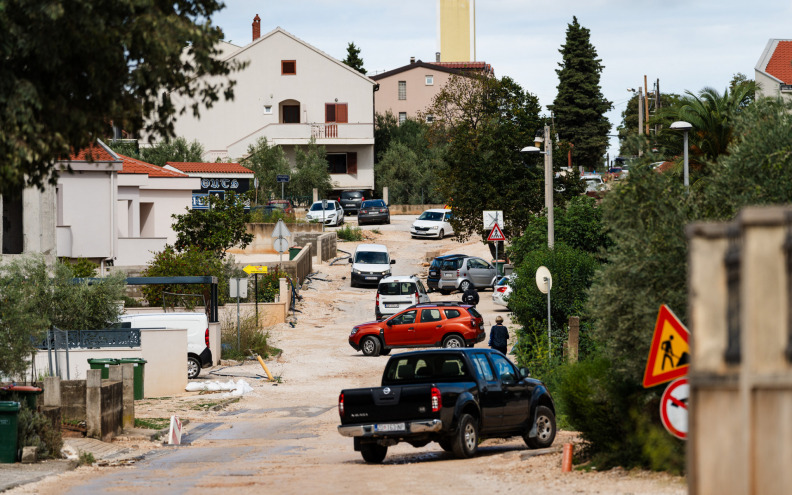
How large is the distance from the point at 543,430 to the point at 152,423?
27.4 ft

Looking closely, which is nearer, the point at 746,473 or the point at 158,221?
the point at 746,473

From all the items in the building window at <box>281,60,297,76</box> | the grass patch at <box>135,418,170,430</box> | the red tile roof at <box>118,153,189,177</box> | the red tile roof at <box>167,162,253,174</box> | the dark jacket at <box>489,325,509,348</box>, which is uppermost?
the building window at <box>281,60,297,76</box>

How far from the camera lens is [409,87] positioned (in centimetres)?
9144

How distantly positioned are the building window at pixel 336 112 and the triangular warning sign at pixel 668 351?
214ft

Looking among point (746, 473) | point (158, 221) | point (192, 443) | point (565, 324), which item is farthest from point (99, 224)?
point (746, 473)

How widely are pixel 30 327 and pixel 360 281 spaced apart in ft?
101

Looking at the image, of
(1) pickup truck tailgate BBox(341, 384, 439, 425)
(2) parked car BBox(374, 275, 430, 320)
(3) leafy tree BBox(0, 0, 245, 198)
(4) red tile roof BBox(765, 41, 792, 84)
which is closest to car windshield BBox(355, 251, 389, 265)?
(2) parked car BBox(374, 275, 430, 320)

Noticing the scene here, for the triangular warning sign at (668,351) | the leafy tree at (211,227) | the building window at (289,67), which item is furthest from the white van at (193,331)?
the building window at (289,67)

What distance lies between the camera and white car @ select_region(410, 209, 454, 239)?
6097 cm

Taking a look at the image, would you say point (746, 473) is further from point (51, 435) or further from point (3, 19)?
point (51, 435)

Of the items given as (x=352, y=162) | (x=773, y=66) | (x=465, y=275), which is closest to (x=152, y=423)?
(x=465, y=275)

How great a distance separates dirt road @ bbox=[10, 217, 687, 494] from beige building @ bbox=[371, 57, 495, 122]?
2391 inches

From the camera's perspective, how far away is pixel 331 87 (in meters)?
74.3

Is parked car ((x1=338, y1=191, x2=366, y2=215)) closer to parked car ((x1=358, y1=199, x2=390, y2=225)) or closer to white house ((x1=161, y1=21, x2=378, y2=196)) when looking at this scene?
white house ((x1=161, y1=21, x2=378, y2=196))
